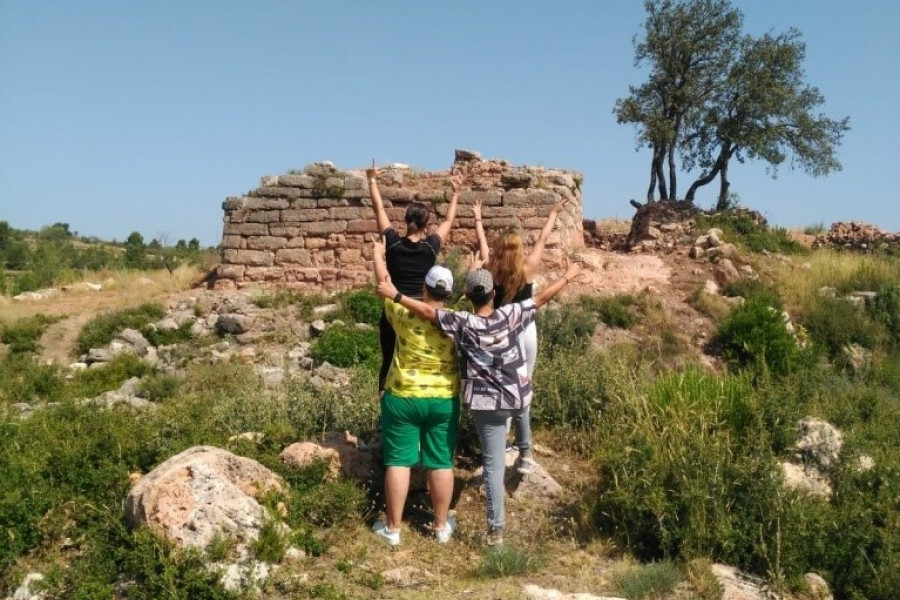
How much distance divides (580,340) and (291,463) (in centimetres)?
485

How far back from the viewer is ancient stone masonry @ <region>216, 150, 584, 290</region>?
12680 mm

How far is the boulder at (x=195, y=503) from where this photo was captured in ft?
13.8

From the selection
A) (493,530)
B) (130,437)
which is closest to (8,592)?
(130,437)

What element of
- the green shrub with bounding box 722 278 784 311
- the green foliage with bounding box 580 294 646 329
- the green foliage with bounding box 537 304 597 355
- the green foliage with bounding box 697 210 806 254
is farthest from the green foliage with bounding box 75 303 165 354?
the green foliage with bounding box 697 210 806 254

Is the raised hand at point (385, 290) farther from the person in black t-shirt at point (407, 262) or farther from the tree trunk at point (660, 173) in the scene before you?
the tree trunk at point (660, 173)

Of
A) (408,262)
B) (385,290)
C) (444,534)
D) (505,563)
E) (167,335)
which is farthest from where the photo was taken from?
(167,335)

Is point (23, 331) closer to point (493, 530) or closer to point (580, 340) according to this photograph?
point (580, 340)

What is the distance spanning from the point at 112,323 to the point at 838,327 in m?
11.0

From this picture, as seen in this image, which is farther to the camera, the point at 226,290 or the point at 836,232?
the point at 836,232

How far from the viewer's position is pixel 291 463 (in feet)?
17.8

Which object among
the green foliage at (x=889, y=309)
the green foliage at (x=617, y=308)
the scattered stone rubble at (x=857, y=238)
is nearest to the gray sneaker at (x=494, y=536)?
the green foliage at (x=617, y=308)

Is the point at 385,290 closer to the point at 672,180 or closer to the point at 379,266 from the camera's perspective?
the point at 379,266

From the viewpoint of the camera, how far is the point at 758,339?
10.7 metres

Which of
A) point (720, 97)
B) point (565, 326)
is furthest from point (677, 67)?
point (565, 326)
